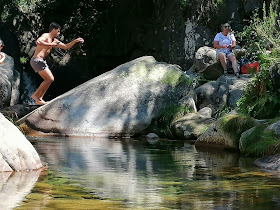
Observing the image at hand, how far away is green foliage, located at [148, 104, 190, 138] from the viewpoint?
49.3 ft

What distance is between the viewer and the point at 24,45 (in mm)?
24906

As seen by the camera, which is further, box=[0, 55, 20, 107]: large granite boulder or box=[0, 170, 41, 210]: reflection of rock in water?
box=[0, 55, 20, 107]: large granite boulder

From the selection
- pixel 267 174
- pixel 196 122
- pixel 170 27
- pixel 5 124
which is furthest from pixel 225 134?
pixel 170 27

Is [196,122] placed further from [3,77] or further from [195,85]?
[3,77]

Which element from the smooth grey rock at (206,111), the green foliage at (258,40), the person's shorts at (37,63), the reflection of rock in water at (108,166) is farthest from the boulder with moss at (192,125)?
the person's shorts at (37,63)

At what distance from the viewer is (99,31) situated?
24.3 m

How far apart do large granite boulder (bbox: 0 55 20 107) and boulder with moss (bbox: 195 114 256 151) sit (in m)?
7.50

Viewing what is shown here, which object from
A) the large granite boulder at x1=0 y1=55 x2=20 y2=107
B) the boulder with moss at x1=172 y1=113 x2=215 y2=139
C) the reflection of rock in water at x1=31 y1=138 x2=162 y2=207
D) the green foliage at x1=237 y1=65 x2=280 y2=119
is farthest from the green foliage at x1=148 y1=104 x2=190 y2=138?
the large granite boulder at x1=0 y1=55 x2=20 y2=107

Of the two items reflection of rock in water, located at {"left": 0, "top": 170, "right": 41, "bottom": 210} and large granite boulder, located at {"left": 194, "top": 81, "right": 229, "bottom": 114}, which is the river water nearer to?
reflection of rock in water, located at {"left": 0, "top": 170, "right": 41, "bottom": 210}

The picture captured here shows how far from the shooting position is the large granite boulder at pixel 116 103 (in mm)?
15086

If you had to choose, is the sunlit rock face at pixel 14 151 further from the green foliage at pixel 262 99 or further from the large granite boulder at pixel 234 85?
the large granite boulder at pixel 234 85

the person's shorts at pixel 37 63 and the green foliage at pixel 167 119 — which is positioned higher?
the person's shorts at pixel 37 63

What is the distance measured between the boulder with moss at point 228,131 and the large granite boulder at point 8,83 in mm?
7499

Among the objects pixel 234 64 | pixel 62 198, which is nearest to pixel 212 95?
pixel 234 64
